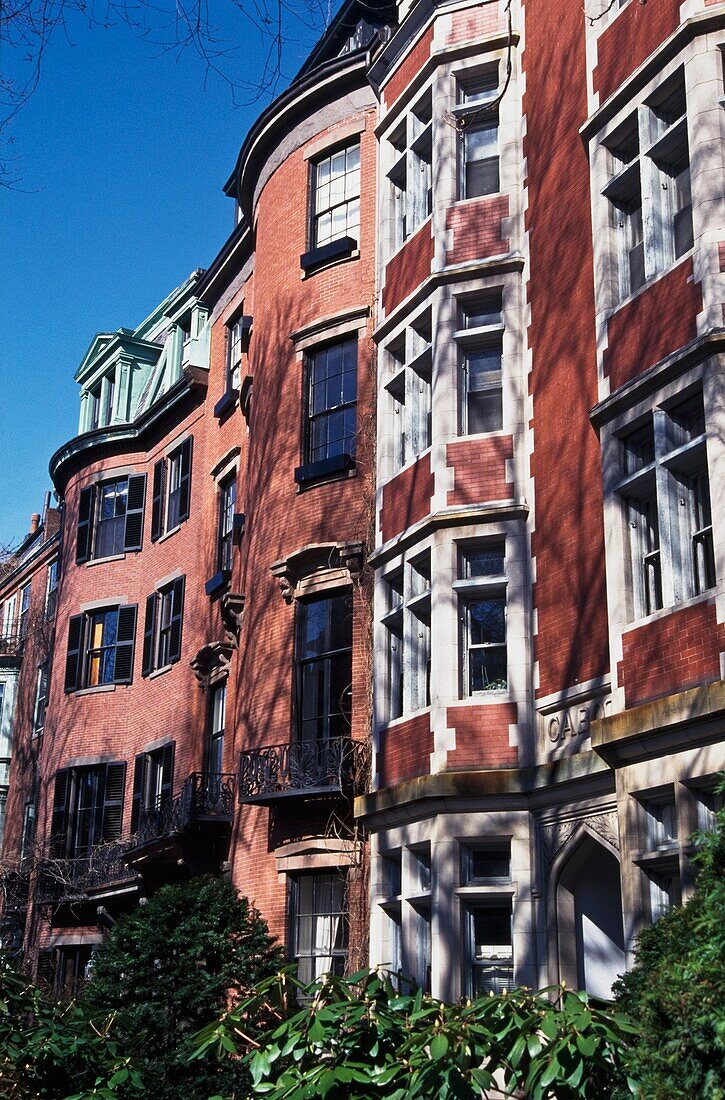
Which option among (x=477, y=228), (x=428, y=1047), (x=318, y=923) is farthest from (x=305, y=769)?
(x=428, y=1047)

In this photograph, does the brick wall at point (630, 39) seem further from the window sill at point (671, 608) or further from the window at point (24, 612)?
the window at point (24, 612)

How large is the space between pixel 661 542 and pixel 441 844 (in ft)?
16.3

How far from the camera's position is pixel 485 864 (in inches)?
627

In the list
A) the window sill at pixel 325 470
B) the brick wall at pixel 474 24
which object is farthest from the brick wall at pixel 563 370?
the window sill at pixel 325 470

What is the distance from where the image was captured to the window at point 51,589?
38.7 m

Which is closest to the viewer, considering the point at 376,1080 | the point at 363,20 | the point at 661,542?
the point at 376,1080

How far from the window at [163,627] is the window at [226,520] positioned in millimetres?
2574

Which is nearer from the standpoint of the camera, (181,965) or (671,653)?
→ (671,653)

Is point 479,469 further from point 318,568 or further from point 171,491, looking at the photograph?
point 171,491

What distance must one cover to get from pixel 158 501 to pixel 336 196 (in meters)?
10.7

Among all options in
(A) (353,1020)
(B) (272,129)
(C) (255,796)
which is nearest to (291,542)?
(C) (255,796)

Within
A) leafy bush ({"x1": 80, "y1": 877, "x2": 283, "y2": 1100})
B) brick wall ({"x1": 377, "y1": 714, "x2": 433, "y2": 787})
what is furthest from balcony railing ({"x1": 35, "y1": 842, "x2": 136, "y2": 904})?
brick wall ({"x1": 377, "y1": 714, "x2": 433, "y2": 787})

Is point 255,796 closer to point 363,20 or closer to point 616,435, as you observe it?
point 616,435

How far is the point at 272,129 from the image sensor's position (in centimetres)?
2402
